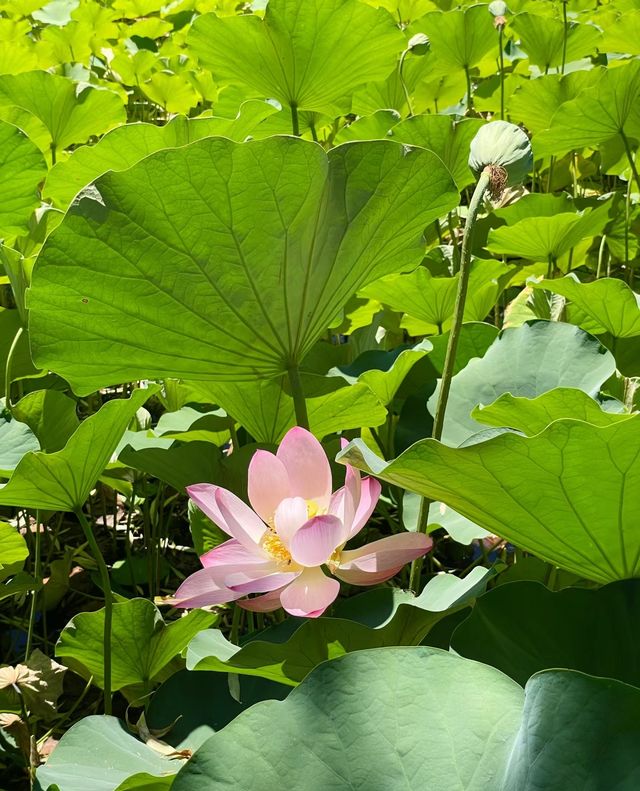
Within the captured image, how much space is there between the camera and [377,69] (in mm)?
1512

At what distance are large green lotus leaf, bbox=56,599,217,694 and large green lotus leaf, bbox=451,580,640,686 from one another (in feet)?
1.05

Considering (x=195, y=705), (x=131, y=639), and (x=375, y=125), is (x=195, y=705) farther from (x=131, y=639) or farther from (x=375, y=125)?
(x=375, y=125)

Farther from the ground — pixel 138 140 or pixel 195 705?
pixel 138 140

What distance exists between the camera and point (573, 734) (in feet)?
1.62

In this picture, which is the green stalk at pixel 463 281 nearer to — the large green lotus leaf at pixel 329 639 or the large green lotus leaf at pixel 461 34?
the large green lotus leaf at pixel 329 639

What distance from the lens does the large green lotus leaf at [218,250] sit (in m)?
0.82

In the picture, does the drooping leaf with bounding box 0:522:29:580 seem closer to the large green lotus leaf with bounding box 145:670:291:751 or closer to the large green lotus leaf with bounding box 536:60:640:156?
the large green lotus leaf with bounding box 145:670:291:751

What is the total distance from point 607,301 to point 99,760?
0.72 metres

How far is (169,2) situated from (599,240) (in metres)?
2.52

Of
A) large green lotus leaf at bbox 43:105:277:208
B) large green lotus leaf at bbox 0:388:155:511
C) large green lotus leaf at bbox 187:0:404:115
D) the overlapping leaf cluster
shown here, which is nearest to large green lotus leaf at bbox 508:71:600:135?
the overlapping leaf cluster

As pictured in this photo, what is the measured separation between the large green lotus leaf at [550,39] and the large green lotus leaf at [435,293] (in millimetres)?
841

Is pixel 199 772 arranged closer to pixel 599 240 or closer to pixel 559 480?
pixel 559 480

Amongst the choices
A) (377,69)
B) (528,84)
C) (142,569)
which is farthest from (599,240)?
(142,569)

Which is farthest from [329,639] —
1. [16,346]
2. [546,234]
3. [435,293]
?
[546,234]
